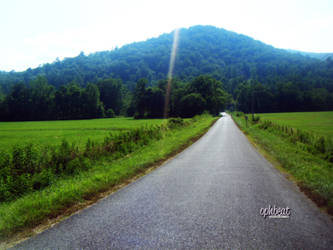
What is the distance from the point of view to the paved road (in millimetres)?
3492

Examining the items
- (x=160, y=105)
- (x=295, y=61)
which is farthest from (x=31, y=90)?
(x=295, y=61)

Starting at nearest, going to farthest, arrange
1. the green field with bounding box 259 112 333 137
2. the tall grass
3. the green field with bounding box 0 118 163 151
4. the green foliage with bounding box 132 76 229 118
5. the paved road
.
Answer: the paved road, the tall grass, the green field with bounding box 0 118 163 151, the green field with bounding box 259 112 333 137, the green foliage with bounding box 132 76 229 118

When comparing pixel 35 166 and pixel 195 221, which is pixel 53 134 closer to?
pixel 35 166

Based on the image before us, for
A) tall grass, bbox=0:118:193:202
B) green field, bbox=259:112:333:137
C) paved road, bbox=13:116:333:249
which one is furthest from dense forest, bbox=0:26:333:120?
paved road, bbox=13:116:333:249

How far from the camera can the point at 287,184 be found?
6914 mm

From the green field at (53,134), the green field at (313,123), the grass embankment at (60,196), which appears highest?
the green field at (313,123)

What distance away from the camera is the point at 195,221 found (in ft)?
13.7

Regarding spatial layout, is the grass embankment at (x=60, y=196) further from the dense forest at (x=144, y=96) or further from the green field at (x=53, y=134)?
the dense forest at (x=144, y=96)

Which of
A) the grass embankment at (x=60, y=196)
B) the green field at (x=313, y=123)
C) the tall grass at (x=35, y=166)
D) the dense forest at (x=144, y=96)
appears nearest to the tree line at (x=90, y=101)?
the dense forest at (x=144, y=96)

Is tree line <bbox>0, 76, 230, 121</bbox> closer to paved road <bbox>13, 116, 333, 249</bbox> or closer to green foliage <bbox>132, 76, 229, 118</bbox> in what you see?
green foliage <bbox>132, 76, 229, 118</bbox>

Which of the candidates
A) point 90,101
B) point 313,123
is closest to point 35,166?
point 313,123

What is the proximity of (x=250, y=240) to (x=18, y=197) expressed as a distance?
6402mm

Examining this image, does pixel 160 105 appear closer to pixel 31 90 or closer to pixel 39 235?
pixel 31 90

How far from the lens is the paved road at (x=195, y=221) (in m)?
3.49
